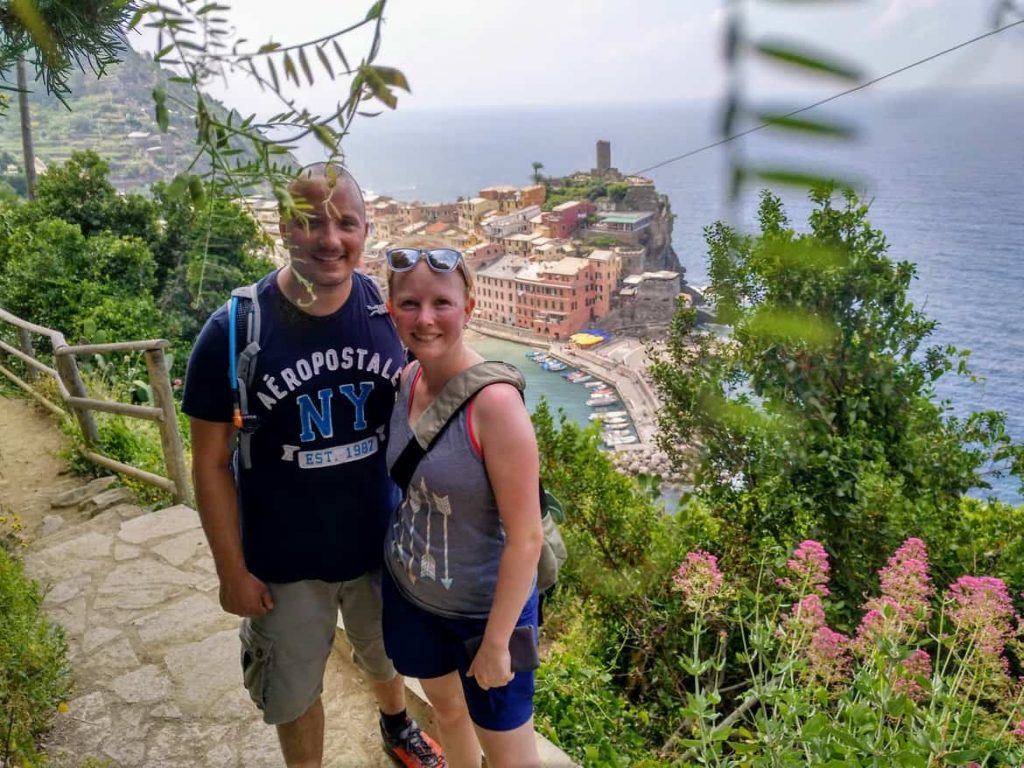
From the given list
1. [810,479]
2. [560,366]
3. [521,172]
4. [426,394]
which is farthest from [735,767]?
[560,366]

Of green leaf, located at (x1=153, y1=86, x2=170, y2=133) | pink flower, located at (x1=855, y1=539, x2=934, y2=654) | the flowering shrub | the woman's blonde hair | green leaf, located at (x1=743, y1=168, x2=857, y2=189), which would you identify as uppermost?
green leaf, located at (x1=153, y1=86, x2=170, y2=133)

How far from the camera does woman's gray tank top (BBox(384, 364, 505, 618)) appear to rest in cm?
126

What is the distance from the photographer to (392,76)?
444 mm

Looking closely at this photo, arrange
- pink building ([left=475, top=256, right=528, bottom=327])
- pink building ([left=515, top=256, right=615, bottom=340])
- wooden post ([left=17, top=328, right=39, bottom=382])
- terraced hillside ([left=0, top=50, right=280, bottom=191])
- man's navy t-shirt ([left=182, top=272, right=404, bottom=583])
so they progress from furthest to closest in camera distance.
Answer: pink building ([left=475, top=256, right=528, bottom=327])
pink building ([left=515, top=256, right=615, bottom=340])
wooden post ([left=17, top=328, right=39, bottom=382])
man's navy t-shirt ([left=182, top=272, right=404, bottom=583])
terraced hillside ([left=0, top=50, right=280, bottom=191])

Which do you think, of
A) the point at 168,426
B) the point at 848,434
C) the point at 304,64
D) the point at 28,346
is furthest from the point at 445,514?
the point at 28,346

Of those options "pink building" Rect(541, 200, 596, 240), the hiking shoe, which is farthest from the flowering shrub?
"pink building" Rect(541, 200, 596, 240)

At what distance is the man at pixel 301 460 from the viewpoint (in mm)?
1323

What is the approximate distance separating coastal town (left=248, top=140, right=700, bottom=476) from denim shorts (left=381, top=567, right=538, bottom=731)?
56 centimetres

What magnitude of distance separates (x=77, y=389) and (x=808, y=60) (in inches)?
161

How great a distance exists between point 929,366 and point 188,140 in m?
5.00

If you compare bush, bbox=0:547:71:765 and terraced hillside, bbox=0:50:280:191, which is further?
bush, bbox=0:547:71:765

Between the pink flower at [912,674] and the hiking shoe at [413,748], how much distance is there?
1.00m

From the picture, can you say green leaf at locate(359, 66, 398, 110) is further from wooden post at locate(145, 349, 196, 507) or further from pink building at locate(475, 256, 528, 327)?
pink building at locate(475, 256, 528, 327)

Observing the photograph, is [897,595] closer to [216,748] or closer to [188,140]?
[188,140]
